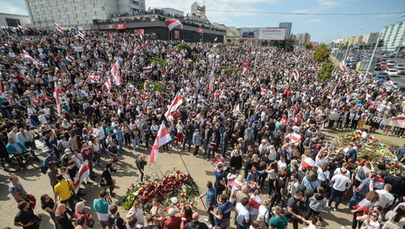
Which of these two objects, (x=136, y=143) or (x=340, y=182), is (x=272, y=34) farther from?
(x=340, y=182)

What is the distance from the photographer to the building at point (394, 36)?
130m

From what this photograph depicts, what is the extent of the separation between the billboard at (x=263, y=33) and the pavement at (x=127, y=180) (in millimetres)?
80159

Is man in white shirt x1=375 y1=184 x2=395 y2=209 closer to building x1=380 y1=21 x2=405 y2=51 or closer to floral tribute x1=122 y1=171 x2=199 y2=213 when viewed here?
floral tribute x1=122 y1=171 x2=199 y2=213

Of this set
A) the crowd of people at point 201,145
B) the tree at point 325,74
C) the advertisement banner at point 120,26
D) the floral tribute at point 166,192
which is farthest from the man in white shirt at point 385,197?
the advertisement banner at point 120,26

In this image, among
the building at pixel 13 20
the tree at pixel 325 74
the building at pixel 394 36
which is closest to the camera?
the tree at pixel 325 74

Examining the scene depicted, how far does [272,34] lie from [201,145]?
79.9 m

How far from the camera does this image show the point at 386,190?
19.0 ft

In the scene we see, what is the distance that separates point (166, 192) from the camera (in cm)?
736

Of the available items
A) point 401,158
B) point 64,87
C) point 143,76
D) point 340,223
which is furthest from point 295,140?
point 143,76

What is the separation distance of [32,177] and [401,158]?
15.8 m

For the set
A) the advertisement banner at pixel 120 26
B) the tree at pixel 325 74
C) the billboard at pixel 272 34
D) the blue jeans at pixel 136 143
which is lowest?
the blue jeans at pixel 136 143

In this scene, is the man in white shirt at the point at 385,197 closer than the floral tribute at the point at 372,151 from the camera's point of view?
Yes

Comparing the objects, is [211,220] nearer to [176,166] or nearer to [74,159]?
[176,166]

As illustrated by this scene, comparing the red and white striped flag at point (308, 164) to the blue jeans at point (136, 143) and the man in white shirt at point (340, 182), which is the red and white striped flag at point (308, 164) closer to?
the man in white shirt at point (340, 182)
